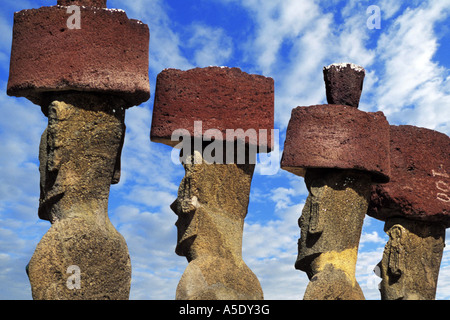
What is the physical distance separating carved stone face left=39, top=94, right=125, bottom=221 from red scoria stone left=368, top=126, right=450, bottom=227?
426cm

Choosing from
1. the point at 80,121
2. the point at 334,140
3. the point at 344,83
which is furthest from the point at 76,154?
the point at 344,83

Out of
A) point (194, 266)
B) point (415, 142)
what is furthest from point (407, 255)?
point (194, 266)

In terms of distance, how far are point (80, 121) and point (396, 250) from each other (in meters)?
4.99

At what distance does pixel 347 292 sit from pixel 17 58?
456 cm

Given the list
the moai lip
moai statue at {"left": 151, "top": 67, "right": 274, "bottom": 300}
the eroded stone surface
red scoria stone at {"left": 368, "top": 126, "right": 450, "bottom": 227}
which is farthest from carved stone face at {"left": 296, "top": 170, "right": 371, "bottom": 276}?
the moai lip

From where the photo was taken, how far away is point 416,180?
10.5m

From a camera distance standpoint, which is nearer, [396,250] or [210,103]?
[210,103]

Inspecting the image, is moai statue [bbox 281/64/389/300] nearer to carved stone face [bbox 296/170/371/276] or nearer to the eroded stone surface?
carved stone face [bbox 296/170/371/276]

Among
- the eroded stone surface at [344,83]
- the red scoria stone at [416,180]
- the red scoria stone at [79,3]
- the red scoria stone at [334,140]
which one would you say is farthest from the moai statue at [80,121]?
the red scoria stone at [416,180]

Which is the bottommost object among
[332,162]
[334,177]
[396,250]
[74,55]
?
[396,250]

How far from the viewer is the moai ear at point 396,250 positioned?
10.4m

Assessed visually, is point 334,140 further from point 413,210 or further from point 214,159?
point 413,210

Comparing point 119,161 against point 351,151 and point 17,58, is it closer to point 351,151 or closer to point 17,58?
point 17,58

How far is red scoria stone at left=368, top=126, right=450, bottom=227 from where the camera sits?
10.4m
